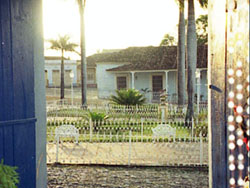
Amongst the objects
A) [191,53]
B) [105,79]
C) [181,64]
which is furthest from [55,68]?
[191,53]

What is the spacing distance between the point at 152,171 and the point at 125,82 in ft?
71.8

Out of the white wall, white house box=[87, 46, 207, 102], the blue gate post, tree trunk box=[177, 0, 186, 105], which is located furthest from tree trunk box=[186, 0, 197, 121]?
the white wall

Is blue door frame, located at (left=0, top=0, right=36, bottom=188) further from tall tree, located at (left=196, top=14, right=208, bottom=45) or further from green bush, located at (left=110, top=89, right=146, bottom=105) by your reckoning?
tall tree, located at (left=196, top=14, right=208, bottom=45)

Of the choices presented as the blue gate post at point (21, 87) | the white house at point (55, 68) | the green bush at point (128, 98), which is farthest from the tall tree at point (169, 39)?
the blue gate post at point (21, 87)

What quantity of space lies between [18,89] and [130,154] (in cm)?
435

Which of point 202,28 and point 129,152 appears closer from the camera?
point 129,152

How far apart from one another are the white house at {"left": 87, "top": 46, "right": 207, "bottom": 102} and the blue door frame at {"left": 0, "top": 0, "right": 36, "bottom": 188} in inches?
821

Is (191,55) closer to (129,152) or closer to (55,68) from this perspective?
(129,152)

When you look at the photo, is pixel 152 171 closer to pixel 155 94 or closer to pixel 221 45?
pixel 221 45

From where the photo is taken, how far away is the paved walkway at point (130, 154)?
7718mm

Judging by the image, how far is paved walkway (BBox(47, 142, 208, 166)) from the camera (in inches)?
304

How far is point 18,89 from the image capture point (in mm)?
4363

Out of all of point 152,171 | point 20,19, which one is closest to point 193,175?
point 152,171

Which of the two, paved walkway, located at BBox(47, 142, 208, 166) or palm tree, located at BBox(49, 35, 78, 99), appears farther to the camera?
palm tree, located at BBox(49, 35, 78, 99)
